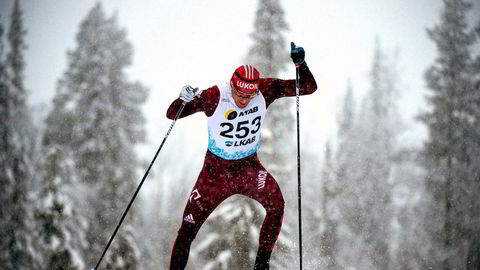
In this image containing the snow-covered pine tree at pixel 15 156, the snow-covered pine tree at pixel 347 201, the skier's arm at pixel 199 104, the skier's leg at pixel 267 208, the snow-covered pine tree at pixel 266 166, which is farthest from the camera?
the snow-covered pine tree at pixel 347 201

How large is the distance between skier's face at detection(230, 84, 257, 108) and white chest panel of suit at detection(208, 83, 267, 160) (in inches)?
3.0

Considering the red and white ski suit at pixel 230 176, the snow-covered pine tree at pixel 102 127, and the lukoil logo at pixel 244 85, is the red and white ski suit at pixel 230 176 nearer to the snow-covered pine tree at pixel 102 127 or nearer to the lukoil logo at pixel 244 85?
the lukoil logo at pixel 244 85

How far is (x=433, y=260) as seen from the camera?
15.9 m

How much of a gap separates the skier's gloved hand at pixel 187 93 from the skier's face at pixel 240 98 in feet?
1.71

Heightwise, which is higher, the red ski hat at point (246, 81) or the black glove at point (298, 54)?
the black glove at point (298, 54)

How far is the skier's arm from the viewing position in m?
5.07

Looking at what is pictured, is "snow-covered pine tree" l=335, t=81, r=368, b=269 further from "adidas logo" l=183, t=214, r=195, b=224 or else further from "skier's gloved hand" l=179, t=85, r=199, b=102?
"skier's gloved hand" l=179, t=85, r=199, b=102

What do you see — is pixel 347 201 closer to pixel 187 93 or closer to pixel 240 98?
pixel 240 98

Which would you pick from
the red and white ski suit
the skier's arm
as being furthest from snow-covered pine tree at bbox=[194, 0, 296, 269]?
the skier's arm

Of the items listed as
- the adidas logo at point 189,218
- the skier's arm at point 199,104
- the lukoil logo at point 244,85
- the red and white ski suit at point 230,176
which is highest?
the lukoil logo at point 244,85

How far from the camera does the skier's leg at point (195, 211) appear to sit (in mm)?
4840

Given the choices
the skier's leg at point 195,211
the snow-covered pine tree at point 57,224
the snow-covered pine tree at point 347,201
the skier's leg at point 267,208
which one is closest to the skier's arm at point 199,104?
the skier's leg at point 195,211

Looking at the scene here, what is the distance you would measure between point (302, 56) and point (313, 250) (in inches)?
720

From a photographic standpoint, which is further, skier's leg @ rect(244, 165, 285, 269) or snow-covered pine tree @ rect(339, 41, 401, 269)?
snow-covered pine tree @ rect(339, 41, 401, 269)
